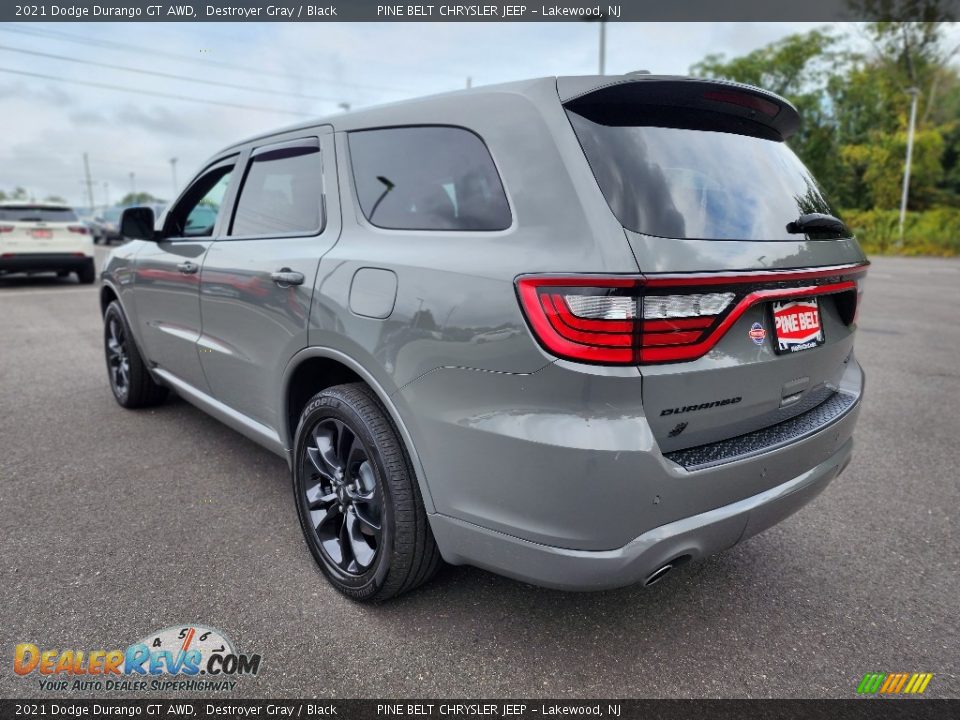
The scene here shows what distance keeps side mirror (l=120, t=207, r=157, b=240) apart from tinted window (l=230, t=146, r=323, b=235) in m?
1.07

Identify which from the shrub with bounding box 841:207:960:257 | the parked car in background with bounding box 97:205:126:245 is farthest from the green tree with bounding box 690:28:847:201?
the parked car in background with bounding box 97:205:126:245

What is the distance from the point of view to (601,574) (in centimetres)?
175

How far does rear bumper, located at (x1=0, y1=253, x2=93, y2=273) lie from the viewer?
11.8 m

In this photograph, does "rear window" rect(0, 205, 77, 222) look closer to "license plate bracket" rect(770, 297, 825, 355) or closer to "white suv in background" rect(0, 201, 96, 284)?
"white suv in background" rect(0, 201, 96, 284)

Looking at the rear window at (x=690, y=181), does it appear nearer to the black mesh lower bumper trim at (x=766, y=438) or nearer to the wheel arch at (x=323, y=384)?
the black mesh lower bumper trim at (x=766, y=438)

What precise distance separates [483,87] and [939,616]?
2.44 m

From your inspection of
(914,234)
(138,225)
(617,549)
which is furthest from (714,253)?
(914,234)

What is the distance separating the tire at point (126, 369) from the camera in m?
4.43

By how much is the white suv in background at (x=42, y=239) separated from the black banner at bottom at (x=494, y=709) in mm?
12479

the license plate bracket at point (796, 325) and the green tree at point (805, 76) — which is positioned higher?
the green tree at point (805, 76)

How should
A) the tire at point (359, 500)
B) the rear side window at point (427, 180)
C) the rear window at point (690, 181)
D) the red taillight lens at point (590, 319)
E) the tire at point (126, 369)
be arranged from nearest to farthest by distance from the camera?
the red taillight lens at point (590, 319) → the rear window at point (690, 181) → the rear side window at point (427, 180) → the tire at point (359, 500) → the tire at point (126, 369)

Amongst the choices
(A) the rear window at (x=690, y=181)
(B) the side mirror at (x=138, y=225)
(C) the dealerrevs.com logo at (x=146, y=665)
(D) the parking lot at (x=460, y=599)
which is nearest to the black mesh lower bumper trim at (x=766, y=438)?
(A) the rear window at (x=690, y=181)

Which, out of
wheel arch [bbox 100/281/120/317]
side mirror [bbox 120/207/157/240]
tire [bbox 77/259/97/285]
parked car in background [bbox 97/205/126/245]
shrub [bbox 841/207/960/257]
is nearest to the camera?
side mirror [bbox 120/207/157/240]

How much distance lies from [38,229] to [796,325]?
1365 centimetres
